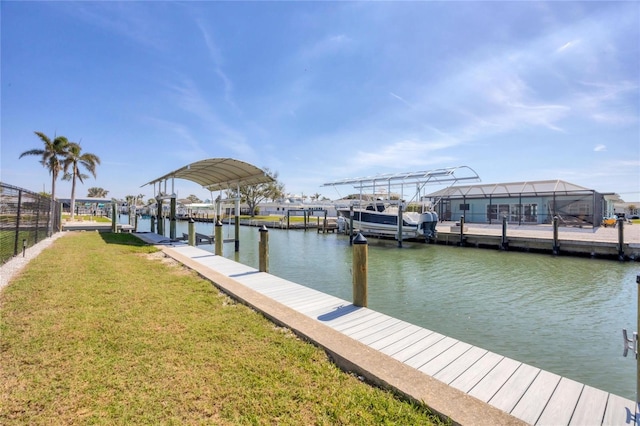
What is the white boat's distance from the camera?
18938 mm

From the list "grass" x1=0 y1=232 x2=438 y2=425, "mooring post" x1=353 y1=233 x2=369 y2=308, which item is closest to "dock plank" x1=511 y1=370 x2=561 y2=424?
"grass" x1=0 y1=232 x2=438 y2=425

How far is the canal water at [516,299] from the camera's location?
475 centimetres

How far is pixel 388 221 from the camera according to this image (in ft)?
67.6

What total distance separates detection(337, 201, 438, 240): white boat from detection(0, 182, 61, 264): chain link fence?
1382 cm

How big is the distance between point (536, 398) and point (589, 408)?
1.20 feet

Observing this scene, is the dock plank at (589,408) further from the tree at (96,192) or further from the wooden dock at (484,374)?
the tree at (96,192)

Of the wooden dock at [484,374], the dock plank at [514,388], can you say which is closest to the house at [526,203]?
the wooden dock at [484,374]

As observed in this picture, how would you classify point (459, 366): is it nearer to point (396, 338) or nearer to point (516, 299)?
point (396, 338)

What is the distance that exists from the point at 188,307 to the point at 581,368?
5.67 m

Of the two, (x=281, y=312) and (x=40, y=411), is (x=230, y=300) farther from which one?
(x=40, y=411)

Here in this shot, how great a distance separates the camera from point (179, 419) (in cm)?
229

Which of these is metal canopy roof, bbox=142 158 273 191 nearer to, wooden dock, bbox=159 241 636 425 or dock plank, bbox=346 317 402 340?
wooden dock, bbox=159 241 636 425

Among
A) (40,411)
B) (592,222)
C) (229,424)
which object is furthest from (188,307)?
(592,222)

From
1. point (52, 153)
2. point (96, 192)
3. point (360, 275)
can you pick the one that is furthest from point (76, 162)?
point (96, 192)
